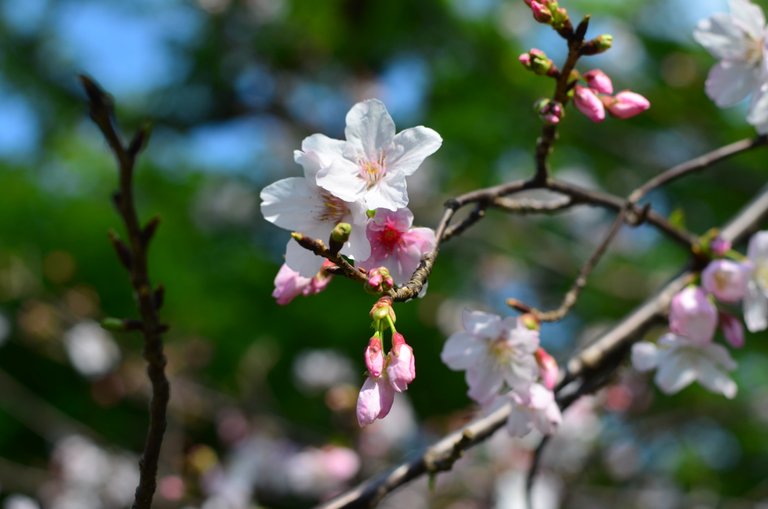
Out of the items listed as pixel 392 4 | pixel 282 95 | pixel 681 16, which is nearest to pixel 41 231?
pixel 282 95

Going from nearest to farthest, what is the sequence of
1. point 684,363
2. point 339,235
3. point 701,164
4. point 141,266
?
1. point 141,266
2. point 339,235
3. point 701,164
4. point 684,363

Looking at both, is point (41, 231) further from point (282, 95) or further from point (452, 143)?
point (452, 143)

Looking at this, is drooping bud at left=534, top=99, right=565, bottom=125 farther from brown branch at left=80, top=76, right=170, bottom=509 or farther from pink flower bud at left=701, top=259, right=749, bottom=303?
brown branch at left=80, top=76, right=170, bottom=509

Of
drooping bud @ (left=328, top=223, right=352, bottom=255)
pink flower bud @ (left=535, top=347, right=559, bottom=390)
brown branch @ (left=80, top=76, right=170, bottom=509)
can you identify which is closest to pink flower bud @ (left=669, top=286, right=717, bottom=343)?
pink flower bud @ (left=535, top=347, right=559, bottom=390)

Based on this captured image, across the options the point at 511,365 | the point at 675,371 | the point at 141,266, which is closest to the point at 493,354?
the point at 511,365

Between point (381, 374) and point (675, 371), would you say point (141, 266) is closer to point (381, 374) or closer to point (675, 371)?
point (381, 374)

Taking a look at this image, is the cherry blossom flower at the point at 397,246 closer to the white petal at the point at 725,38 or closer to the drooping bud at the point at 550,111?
the drooping bud at the point at 550,111

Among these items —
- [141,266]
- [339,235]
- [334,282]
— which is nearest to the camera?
[141,266]
